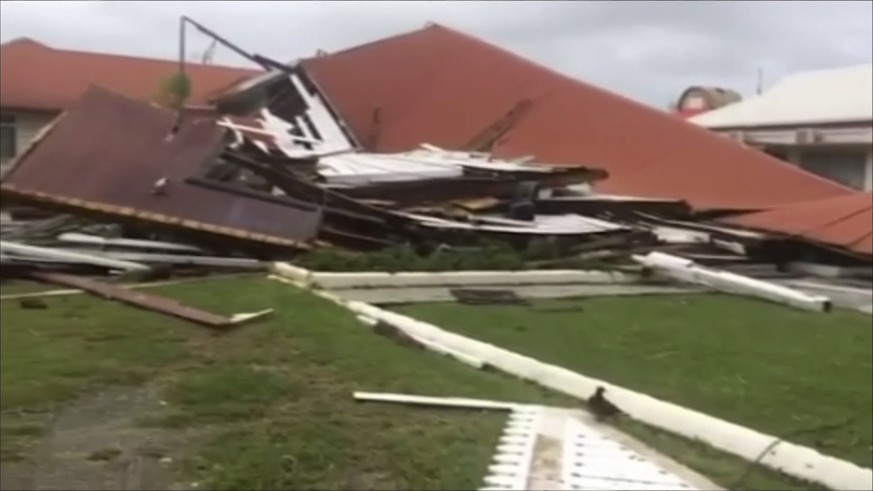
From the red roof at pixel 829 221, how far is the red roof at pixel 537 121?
986 millimetres

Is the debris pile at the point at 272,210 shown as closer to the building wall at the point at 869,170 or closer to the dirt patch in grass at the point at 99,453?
the dirt patch in grass at the point at 99,453

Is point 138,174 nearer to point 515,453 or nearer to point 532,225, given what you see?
point 532,225

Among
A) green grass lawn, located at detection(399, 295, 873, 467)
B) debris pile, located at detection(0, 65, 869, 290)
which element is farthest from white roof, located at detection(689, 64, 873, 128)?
green grass lawn, located at detection(399, 295, 873, 467)

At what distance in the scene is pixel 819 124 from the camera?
60.3 ft

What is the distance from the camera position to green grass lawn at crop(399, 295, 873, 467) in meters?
4.60

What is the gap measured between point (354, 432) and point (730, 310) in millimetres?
4305

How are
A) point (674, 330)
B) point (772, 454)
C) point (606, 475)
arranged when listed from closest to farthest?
point (606, 475)
point (772, 454)
point (674, 330)

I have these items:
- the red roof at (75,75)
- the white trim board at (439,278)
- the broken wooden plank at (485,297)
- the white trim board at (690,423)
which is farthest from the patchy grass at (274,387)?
the red roof at (75,75)

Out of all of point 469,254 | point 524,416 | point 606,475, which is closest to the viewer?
point 606,475

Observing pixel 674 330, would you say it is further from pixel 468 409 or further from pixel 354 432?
pixel 354 432

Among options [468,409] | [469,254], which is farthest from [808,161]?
[468,409]

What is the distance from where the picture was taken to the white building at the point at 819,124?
18016 millimetres

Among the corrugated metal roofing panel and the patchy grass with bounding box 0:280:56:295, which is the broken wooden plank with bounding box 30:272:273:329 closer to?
the patchy grass with bounding box 0:280:56:295

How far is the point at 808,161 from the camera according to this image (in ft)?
64.3
